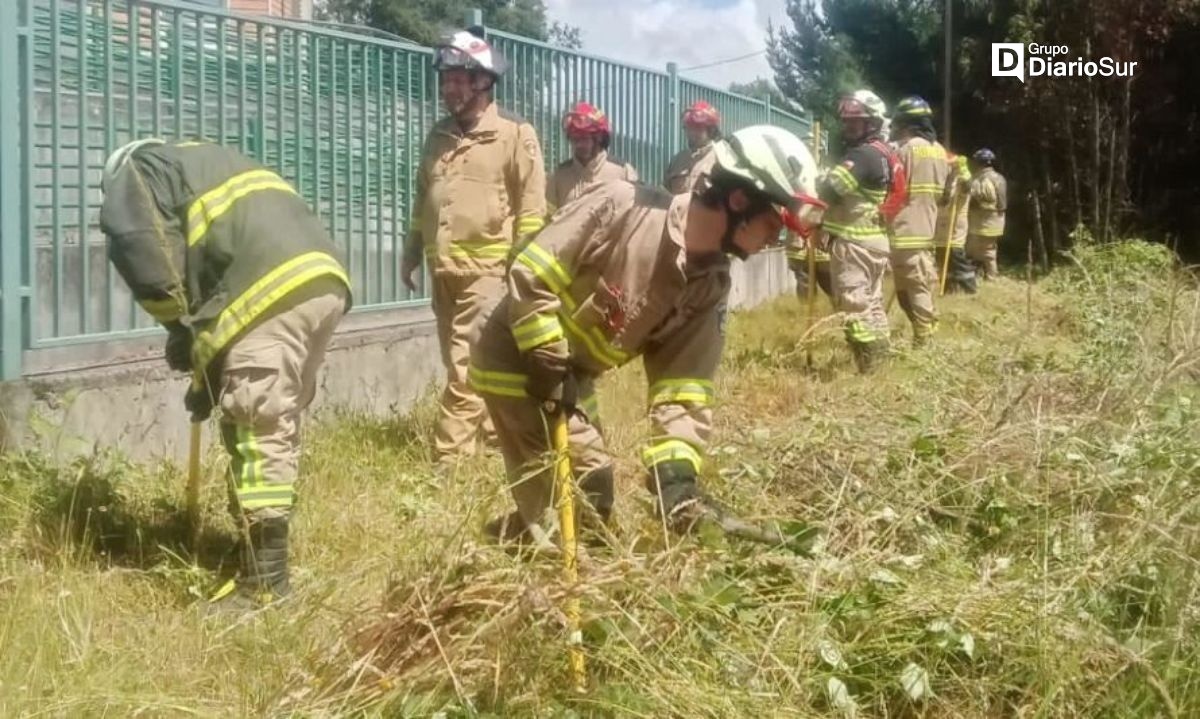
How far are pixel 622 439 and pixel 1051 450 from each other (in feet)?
7.64

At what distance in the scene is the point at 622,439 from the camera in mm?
6789

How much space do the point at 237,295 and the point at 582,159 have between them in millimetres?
5257

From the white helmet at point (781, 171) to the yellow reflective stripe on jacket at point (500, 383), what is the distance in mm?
1002

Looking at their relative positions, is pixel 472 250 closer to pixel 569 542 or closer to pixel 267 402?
pixel 267 402

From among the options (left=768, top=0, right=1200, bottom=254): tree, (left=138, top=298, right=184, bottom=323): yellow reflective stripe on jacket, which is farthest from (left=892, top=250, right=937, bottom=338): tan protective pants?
(left=768, top=0, right=1200, bottom=254): tree

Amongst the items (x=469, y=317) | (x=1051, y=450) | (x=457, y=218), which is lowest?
(x=1051, y=450)

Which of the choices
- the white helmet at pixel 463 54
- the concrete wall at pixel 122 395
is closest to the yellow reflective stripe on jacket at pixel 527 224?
the white helmet at pixel 463 54

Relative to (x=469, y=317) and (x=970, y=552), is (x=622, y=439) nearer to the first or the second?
(x=469, y=317)

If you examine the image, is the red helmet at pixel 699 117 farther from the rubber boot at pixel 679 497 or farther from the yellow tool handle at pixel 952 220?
the rubber boot at pixel 679 497

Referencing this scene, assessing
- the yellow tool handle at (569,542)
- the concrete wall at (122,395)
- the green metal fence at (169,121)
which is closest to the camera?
the yellow tool handle at (569,542)

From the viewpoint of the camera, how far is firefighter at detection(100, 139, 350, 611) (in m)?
4.46

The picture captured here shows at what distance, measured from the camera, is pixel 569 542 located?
3752 mm

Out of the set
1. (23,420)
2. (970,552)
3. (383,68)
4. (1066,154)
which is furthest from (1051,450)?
(1066,154)

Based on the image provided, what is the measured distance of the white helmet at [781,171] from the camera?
395 cm
